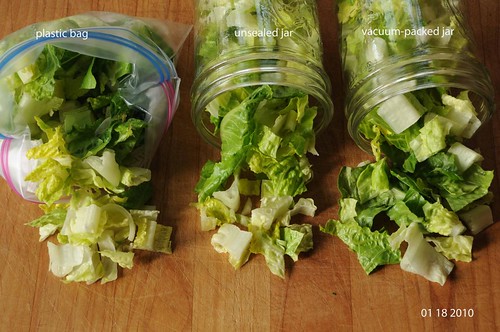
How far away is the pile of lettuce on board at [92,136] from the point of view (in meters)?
1.22

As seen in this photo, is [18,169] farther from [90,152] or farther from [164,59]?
[164,59]

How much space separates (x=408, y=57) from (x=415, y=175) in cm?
25

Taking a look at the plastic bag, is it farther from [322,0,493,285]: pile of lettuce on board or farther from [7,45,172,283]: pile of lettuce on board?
[322,0,493,285]: pile of lettuce on board

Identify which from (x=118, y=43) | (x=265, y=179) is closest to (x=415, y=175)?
(x=265, y=179)

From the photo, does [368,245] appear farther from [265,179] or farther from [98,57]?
[98,57]

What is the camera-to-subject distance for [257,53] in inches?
47.6

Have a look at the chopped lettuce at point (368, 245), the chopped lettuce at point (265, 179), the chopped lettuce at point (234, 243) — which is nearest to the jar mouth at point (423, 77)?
the chopped lettuce at point (265, 179)

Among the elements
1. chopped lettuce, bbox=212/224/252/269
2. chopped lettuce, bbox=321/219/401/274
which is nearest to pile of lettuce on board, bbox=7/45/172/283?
chopped lettuce, bbox=212/224/252/269

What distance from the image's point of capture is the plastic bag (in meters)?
1.18

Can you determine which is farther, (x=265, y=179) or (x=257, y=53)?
(x=265, y=179)

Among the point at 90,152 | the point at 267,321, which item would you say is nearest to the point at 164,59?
the point at 90,152

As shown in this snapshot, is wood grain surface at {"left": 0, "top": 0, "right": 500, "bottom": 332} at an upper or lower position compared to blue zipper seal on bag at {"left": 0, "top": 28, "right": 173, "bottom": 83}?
lower

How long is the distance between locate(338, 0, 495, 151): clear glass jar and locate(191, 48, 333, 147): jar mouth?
0.27 ft

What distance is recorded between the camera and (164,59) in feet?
4.20
